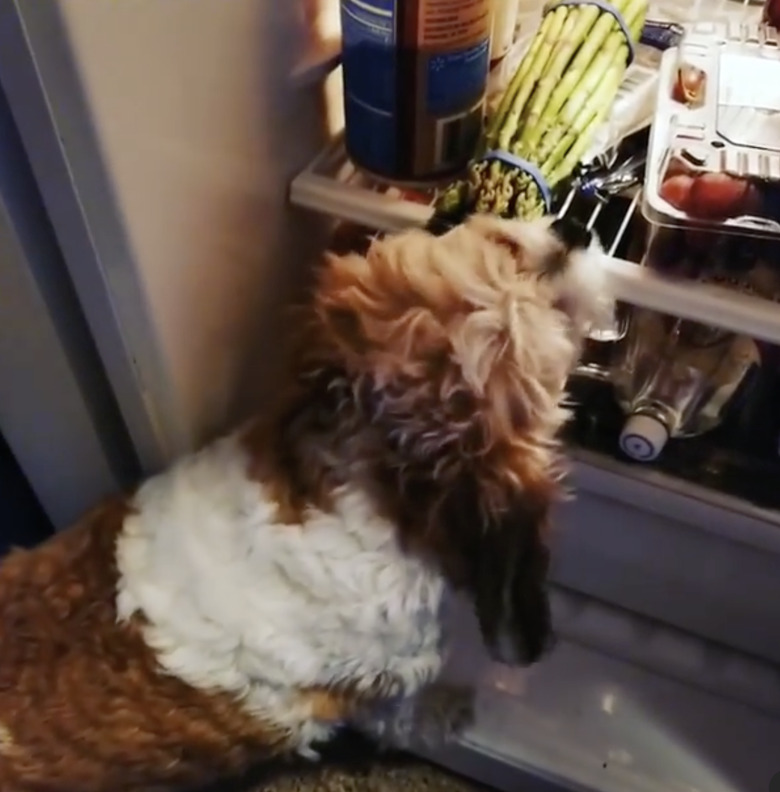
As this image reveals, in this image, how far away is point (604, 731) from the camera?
99 centimetres

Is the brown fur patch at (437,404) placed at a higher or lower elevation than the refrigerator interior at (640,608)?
higher

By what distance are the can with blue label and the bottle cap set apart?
243mm

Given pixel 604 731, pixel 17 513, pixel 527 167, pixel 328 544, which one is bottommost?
pixel 604 731

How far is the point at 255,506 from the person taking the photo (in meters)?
0.75

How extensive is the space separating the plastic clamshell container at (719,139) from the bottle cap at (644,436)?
0.20 meters

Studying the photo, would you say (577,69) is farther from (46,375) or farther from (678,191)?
(46,375)

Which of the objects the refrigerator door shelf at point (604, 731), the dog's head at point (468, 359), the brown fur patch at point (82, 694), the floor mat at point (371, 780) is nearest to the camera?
the dog's head at point (468, 359)

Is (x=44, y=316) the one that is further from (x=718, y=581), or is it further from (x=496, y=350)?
(x=718, y=581)

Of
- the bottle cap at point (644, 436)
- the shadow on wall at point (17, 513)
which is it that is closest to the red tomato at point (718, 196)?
the bottle cap at point (644, 436)

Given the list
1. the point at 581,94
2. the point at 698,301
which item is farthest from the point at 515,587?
the point at 581,94

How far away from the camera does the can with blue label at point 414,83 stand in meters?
0.67

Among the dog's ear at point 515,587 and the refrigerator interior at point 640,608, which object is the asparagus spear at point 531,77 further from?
the dog's ear at point 515,587

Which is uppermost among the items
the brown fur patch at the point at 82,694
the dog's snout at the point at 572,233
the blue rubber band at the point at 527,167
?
the blue rubber band at the point at 527,167

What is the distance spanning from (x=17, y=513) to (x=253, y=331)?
0.34m
